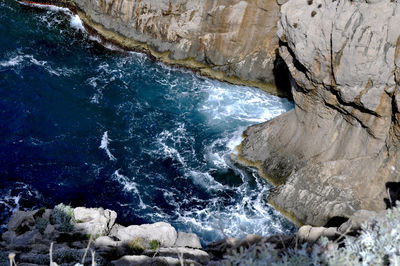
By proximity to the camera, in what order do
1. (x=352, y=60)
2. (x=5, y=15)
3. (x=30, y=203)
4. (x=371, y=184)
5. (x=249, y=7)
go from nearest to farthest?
(x=352, y=60) → (x=371, y=184) → (x=30, y=203) → (x=249, y=7) → (x=5, y=15)

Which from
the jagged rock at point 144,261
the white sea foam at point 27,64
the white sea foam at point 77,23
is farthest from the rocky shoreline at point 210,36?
the jagged rock at point 144,261

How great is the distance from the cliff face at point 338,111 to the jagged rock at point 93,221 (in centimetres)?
1193

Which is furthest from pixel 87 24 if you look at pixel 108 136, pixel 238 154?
pixel 238 154

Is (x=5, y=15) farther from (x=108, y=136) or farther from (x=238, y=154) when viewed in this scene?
(x=238, y=154)

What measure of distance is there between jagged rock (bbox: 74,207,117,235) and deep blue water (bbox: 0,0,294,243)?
6.06 m

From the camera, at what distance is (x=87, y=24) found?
45969 millimetres

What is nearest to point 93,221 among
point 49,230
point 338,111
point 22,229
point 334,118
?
point 49,230

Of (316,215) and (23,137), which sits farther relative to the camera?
(23,137)

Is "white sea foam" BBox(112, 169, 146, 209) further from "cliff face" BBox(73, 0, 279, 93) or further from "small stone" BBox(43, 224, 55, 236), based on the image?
"cliff face" BBox(73, 0, 279, 93)

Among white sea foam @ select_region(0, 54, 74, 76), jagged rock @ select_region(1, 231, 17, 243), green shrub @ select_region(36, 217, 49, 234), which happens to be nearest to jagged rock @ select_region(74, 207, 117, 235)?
green shrub @ select_region(36, 217, 49, 234)

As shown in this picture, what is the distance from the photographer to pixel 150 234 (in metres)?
21.5

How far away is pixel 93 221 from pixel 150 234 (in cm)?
296

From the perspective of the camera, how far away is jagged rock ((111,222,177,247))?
21.1m

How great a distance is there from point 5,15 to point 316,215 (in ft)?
124
